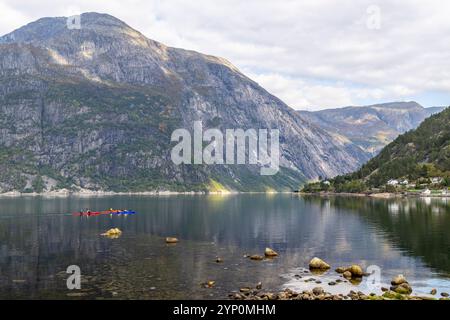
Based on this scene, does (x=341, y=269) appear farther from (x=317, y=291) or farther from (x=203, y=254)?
(x=203, y=254)

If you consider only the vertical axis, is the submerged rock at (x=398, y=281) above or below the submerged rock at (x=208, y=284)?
above

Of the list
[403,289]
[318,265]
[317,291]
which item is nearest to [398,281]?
[403,289]

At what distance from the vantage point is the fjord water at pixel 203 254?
78.3 meters

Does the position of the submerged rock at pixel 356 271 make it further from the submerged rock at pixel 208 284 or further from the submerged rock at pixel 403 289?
the submerged rock at pixel 208 284

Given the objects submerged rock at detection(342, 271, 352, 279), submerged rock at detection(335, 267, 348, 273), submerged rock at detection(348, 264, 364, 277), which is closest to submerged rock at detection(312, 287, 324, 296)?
submerged rock at detection(342, 271, 352, 279)

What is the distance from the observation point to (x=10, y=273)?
88.6 m

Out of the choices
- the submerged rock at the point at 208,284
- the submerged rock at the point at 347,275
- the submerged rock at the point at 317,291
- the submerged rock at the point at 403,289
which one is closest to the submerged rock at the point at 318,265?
the submerged rock at the point at 347,275

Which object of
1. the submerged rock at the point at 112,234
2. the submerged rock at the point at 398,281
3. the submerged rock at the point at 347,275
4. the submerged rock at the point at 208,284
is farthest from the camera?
the submerged rock at the point at 112,234

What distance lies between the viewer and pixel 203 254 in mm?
112750

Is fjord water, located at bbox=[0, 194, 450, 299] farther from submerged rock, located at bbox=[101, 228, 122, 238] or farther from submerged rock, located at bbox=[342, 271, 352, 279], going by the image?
submerged rock, located at bbox=[101, 228, 122, 238]

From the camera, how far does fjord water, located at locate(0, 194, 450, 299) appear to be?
7831 centimetres
